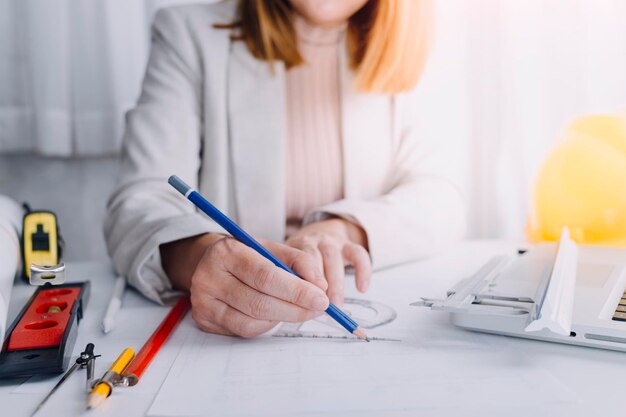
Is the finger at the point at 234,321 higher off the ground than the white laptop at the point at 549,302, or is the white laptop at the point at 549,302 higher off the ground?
the white laptop at the point at 549,302

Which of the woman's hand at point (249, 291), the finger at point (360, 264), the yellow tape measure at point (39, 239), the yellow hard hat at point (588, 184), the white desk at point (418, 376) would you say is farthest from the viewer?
the yellow hard hat at point (588, 184)

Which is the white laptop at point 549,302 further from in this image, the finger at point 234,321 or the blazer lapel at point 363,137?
the blazer lapel at point 363,137

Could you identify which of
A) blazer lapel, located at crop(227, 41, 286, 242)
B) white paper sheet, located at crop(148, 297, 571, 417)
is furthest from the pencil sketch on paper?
blazer lapel, located at crop(227, 41, 286, 242)

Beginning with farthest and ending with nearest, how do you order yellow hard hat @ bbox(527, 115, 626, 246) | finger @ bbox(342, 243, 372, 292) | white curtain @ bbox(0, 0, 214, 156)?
1. white curtain @ bbox(0, 0, 214, 156)
2. yellow hard hat @ bbox(527, 115, 626, 246)
3. finger @ bbox(342, 243, 372, 292)

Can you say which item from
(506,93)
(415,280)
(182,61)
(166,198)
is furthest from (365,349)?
(506,93)

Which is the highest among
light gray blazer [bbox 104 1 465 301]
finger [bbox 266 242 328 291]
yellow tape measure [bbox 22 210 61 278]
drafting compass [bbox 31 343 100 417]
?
light gray blazer [bbox 104 1 465 301]

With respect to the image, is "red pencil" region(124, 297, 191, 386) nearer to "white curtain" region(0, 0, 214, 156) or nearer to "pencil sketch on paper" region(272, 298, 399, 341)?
"pencil sketch on paper" region(272, 298, 399, 341)

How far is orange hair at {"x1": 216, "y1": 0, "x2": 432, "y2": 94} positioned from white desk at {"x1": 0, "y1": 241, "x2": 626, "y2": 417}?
16.7 inches

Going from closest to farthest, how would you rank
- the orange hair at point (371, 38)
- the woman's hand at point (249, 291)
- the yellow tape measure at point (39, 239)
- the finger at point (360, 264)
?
the woman's hand at point (249, 291)
the finger at point (360, 264)
the yellow tape measure at point (39, 239)
the orange hair at point (371, 38)

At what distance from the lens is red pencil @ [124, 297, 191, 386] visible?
0.40 m

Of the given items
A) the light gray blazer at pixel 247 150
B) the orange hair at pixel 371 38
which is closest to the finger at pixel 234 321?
the light gray blazer at pixel 247 150

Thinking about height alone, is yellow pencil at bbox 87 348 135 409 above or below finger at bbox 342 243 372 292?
below

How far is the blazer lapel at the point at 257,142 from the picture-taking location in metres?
0.86

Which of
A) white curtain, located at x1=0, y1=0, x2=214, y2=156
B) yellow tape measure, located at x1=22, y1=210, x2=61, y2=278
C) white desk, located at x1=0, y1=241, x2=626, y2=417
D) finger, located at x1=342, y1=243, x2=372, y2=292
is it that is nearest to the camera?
white desk, located at x1=0, y1=241, x2=626, y2=417
